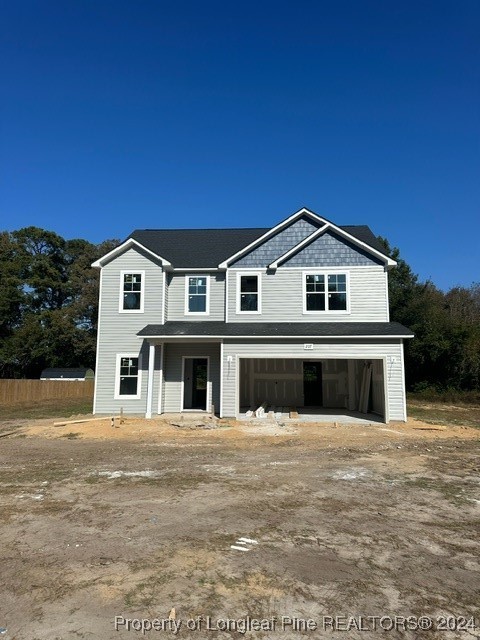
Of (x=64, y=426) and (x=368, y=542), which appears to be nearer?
(x=368, y=542)

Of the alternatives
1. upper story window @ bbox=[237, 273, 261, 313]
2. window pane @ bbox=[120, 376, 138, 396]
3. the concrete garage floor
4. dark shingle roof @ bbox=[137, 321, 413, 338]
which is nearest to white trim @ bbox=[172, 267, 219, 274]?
upper story window @ bbox=[237, 273, 261, 313]

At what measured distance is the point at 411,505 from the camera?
625 cm

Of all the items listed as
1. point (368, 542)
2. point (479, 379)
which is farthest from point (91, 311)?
point (368, 542)

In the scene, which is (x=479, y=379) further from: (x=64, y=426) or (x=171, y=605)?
(x=171, y=605)

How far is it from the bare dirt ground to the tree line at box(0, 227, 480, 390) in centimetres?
2378

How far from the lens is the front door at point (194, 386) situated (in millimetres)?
18078

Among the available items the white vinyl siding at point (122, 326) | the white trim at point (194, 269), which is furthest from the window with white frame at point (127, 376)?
the white trim at point (194, 269)

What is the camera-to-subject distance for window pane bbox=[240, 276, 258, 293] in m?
17.8

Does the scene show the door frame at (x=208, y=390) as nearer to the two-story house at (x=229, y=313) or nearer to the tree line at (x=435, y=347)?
the two-story house at (x=229, y=313)

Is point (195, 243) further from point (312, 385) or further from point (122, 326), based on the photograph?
point (312, 385)

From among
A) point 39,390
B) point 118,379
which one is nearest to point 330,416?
point 118,379

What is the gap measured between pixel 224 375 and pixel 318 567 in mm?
11935

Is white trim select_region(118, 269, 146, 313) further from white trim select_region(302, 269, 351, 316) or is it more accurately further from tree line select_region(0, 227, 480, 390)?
tree line select_region(0, 227, 480, 390)

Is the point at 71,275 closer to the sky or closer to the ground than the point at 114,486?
closer to the sky
